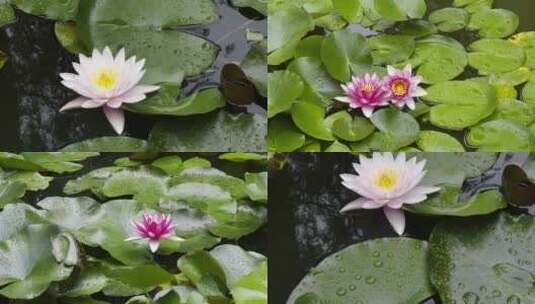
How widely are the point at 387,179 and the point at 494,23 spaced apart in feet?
1.78

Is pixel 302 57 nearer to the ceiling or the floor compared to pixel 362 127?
nearer to the ceiling

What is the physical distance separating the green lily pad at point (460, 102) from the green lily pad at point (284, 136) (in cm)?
26

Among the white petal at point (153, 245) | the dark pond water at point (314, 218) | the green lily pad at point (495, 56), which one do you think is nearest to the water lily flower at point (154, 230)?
the white petal at point (153, 245)

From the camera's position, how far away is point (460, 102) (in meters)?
1.48

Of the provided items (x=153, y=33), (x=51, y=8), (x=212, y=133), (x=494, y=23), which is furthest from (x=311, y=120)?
(x=51, y=8)

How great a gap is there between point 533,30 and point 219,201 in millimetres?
809

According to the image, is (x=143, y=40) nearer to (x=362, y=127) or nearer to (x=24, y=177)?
(x=24, y=177)

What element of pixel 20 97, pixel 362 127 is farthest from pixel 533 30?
pixel 20 97

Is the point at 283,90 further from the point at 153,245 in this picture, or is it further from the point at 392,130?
the point at 153,245

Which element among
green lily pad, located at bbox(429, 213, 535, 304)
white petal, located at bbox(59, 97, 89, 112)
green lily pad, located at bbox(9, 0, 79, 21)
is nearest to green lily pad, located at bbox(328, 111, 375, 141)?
green lily pad, located at bbox(429, 213, 535, 304)

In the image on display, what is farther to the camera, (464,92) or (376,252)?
(464,92)

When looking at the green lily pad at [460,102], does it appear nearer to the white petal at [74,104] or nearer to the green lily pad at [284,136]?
the green lily pad at [284,136]

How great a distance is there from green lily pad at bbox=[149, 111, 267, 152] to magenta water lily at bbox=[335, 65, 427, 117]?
18 cm

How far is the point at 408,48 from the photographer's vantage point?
5.18ft
